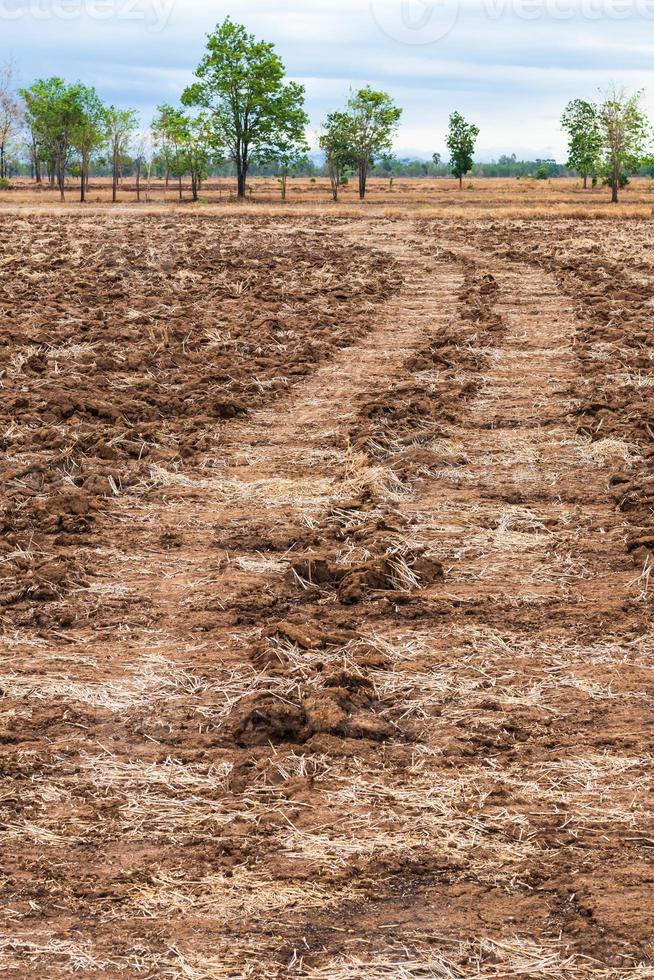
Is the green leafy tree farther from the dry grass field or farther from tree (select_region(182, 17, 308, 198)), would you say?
the dry grass field

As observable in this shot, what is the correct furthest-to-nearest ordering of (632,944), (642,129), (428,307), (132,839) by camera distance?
(642,129), (428,307), (132,839), (632,944)

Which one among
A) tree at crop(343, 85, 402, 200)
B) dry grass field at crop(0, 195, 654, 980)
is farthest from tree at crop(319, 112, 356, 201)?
dry grass field at crop(0, 195, 654, 980)

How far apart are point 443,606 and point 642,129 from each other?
6423 cm

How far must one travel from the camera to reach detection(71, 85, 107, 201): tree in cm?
6612

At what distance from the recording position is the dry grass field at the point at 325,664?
3.51 metres

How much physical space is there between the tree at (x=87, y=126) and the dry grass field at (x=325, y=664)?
58.2 metres

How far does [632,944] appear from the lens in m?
3.37

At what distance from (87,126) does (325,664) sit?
67353 millimetres

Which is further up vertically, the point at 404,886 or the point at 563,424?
the point at 563,424

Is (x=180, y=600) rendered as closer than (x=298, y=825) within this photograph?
No

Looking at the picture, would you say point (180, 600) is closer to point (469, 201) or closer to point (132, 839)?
point (132, 839)

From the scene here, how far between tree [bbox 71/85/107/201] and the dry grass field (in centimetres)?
5818

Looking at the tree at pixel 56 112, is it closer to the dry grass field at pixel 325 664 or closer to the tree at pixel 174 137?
the tree at pixel 174 137

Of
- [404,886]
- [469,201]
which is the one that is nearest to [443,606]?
[404,886]
